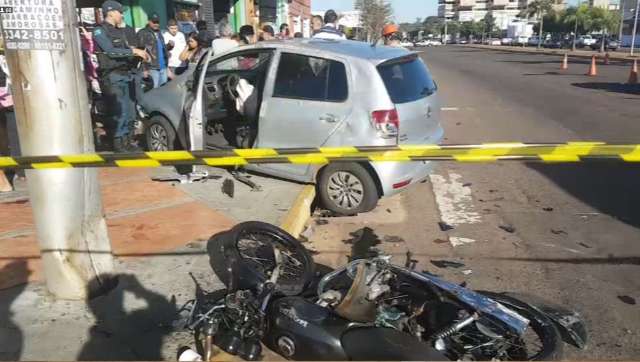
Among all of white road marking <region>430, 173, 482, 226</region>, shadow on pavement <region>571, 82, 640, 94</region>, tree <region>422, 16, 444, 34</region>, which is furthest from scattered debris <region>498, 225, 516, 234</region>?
tree <region>422, 16, 444, 34</region>

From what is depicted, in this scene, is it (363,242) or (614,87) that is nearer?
(363,242)

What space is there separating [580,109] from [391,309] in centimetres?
1192

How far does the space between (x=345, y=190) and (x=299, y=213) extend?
0.65 m

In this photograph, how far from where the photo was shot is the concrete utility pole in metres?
3.21

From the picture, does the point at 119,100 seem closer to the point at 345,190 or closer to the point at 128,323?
the point at 345,190

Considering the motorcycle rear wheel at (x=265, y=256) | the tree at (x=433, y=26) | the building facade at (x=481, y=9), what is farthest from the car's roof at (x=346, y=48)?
the tree at (x=433, y=26)

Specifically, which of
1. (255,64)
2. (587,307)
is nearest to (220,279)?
(587,307)

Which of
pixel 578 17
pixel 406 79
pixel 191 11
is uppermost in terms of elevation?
pixel 578 17

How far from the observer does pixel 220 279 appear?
13.4 feet

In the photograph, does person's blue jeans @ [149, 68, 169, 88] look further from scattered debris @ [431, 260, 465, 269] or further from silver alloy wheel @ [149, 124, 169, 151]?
A: scattered debris @ [431, 260, 465, 269]

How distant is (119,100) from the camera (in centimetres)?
760

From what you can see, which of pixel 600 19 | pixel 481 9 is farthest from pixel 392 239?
pixel 481 9

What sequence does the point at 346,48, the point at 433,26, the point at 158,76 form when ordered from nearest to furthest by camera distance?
1. the point at 346,48
2. the point at 158,76
3. the point at 433,26

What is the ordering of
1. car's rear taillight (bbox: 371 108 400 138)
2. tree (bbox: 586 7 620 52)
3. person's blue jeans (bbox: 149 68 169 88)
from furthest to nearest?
1. tree (bbox: 586 7 620 52)
2. person's blue jeans (bbox: 149 68 169 88)
3. car's rear taillight (bbox: 371 108 400 138)
